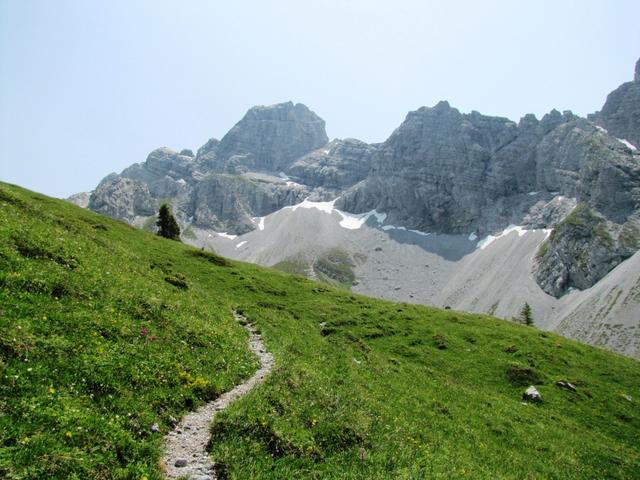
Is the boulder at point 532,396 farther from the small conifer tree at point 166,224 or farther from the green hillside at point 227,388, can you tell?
the small conifer tree at point 166,224

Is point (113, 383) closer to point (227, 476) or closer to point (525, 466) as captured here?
point (227, 476)

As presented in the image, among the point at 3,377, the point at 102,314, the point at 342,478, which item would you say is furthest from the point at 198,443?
the point at 102,314

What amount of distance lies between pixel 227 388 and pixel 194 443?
4493 mm

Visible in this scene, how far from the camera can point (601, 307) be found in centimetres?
15538

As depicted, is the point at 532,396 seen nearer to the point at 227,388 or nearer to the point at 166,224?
the point at 227,388

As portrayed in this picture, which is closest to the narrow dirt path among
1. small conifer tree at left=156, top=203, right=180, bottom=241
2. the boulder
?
the boulder

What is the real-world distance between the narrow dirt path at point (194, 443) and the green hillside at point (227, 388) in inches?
15.1

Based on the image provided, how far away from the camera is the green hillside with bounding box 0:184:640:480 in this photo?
447 inches

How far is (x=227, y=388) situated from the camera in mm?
17359

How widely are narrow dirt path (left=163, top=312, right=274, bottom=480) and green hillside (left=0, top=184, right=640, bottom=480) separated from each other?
0.38m

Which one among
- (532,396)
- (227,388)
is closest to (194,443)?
(227,388)

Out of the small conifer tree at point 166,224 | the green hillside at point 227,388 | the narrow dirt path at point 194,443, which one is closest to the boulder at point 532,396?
the green hillside at point 227,388

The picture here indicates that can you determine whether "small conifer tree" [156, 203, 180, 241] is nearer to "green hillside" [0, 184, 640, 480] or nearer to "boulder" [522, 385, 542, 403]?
"green hillside" [0, 184, 640, 480]

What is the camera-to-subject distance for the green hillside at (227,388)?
11344mm
